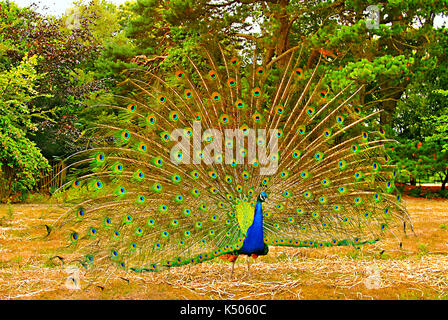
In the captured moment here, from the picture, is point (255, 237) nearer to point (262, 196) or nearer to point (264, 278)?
point (262, 196)

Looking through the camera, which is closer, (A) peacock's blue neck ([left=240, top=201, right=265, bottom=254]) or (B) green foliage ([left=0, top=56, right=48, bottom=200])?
(A) peacock's blue neck ([left=240, top=201, right=265, bottom=254])

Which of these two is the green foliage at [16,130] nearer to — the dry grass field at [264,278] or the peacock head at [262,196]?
the dry grass field at [264,278]

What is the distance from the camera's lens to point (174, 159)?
524 cm

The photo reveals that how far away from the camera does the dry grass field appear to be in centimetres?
494

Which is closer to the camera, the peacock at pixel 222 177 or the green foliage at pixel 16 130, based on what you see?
the peacock at pixel 222 177

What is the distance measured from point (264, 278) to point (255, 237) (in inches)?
38.1

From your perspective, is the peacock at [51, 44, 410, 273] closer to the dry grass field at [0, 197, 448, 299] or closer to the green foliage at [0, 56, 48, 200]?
the dry grass field at [0, 197, 448, 299]

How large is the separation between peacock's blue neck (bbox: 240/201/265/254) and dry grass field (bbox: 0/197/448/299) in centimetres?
51

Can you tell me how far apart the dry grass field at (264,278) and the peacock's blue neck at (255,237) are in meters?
0.51

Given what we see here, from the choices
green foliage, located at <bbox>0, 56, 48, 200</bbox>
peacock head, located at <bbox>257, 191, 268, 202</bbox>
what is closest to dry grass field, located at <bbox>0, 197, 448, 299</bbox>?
peacock head, located at <bbox>257, 191, 268, 202</bbox>

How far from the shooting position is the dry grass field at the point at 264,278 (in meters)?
4.94

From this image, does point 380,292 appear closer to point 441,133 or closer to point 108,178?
point 108,178

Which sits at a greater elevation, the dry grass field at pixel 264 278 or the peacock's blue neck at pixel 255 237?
the peacock's blue neck at pixel 255 237

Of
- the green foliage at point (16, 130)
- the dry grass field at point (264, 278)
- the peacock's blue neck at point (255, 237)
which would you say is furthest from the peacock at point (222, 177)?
the green foliage at point (16, 130)
